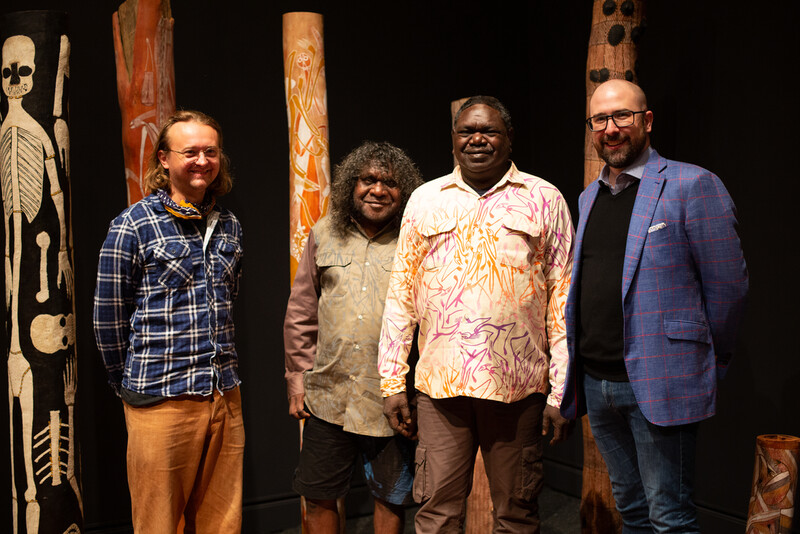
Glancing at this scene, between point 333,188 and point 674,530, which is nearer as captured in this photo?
point 674,530

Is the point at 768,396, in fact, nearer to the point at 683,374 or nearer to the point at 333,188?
the point at 683,374

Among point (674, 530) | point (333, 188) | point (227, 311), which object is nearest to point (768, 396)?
point (674, 530)

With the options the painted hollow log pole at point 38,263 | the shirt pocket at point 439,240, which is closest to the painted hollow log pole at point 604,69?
the shirt pocket at point 439,240

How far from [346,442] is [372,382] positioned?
0.26 metres

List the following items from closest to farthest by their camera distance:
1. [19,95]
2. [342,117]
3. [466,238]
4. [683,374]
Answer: [683,374] → [466,238] → [19,95] → [342,117]

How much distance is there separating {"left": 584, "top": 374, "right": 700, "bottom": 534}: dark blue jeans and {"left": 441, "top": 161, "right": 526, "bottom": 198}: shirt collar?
0.65 meters

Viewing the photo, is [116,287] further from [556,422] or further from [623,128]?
[623,128]

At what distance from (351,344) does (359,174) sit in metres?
0.62

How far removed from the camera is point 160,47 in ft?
9.11

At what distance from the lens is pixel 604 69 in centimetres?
302

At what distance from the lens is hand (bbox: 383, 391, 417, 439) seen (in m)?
2.43

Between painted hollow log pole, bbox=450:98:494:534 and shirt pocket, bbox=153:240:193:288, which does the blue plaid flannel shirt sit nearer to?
shirt pocket, bbox=153:240:193:288

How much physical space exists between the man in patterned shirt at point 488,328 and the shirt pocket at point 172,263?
0.72m

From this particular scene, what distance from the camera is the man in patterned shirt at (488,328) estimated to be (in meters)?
2.29
